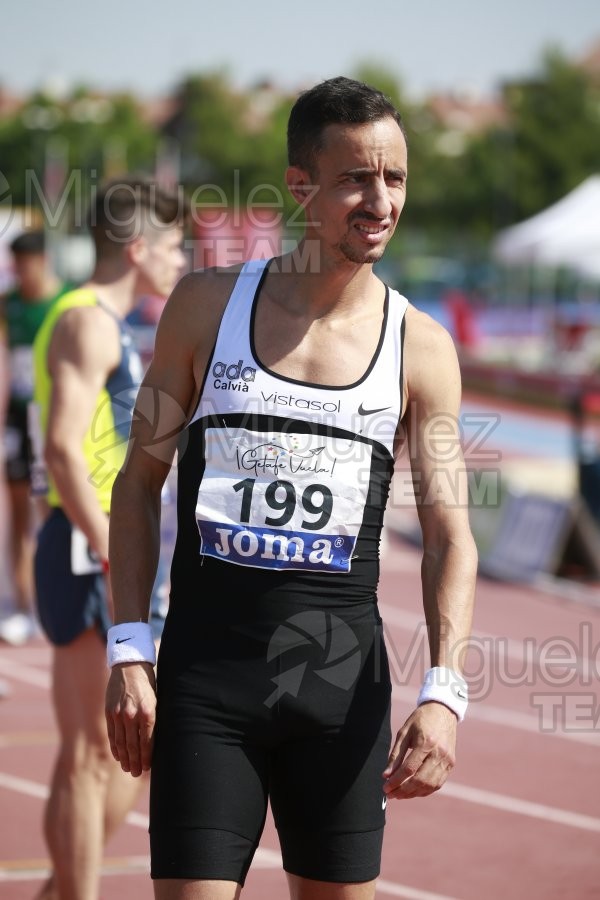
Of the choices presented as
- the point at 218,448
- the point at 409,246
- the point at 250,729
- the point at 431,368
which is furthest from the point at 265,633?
the point at 409,246

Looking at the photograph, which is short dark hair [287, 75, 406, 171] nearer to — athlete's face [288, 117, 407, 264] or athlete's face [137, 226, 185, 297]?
athlete's face [288, 117, 407, 264]

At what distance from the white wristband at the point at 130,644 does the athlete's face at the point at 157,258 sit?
1.72m

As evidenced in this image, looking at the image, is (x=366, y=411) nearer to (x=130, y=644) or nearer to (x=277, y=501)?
(x=277, y=501)

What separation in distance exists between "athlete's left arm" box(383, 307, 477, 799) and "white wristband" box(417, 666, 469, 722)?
0.07 ft

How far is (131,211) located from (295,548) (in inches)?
70.8

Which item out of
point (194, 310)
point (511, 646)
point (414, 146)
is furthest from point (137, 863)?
point (414, 146)

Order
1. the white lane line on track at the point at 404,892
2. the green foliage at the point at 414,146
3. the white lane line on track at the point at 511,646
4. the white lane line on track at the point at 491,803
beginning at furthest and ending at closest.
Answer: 1. the green foliage at the point at 414,146
2. the white lane line on track at the point at 511,646
3. the white lane line on track at the point at 491,803
4. the white lane line on track at the point at 404,892

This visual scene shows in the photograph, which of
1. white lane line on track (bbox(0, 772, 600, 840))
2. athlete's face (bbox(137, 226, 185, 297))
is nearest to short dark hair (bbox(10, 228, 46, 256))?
white lane line on track (bbox(0, 772, 600, 840))

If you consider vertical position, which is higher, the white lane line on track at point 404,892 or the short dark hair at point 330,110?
the short dark hair at point 330,110

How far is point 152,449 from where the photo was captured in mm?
2750

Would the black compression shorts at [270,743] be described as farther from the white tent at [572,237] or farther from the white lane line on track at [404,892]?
the white tent at [572,237]

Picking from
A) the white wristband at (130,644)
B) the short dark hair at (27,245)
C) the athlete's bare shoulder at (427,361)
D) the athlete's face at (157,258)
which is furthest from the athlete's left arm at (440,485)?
the short dark hair at (27,245)

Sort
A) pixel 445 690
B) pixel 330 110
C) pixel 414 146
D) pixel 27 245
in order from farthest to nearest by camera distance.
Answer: pixel 414 146 → pixel 27 245 → pixel 330 110 → pixel 445 690

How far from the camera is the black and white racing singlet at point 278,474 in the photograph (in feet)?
8.55
